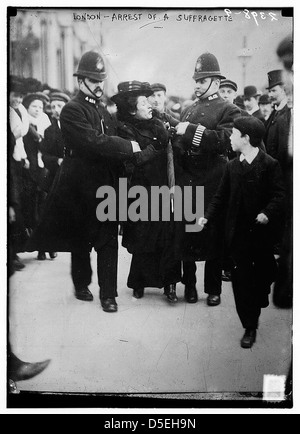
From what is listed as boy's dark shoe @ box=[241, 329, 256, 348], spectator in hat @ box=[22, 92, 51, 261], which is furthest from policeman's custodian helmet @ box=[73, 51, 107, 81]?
boy's dark shoe @ box=[241, 329, 256, 348]

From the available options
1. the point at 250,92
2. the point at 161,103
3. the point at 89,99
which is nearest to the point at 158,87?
the point at 161,103

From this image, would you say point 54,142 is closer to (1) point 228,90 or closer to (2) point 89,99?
(2) point 89,99

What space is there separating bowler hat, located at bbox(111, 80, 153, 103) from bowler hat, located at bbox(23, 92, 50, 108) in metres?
0.39

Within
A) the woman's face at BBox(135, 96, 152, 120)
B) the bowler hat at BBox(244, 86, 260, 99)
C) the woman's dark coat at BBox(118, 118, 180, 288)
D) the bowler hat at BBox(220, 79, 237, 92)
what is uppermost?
the bowler hat at BBox(220, 79, 237, 92)

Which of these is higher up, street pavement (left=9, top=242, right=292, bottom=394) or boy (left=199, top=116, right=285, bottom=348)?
boy (left=199, top=116, right=285, bottom=348)

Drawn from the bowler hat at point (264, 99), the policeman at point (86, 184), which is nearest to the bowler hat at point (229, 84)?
the bowler hat at point (264, 99)

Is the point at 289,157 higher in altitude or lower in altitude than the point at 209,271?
higher

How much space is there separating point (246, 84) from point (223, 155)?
40 centimetres

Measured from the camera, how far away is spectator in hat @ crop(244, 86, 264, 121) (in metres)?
3.67

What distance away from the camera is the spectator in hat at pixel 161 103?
366 centimetres

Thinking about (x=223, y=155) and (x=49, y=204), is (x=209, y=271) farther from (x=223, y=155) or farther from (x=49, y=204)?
(x=49, y=204)

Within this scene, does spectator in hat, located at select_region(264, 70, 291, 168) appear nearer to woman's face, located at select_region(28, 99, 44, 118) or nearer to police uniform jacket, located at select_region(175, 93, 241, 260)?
police uniform jacket, located at select_region(175, 93, 241, 260)
